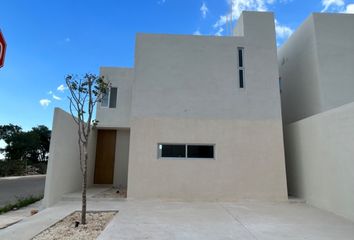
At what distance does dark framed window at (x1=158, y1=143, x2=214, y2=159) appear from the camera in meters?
7.61

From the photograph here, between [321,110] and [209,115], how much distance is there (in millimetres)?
3814

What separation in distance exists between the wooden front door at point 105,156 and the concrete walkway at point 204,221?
3431 mm

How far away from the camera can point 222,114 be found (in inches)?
309

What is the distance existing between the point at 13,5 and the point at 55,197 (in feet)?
20.7

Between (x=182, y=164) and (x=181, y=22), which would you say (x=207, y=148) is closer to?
(x=182, y=164)

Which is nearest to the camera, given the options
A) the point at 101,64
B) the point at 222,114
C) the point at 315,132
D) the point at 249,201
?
the point at 315,132

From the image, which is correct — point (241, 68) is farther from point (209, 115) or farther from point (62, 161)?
point (62, 161)

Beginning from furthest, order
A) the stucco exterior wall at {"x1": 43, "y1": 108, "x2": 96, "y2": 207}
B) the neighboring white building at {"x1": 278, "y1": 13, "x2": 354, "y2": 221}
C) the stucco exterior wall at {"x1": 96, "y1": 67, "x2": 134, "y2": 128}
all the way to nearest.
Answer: the stucco exterior wall at {"x1": 96, "y1": 67, "x2": 134, "y2": 128} → the stucco exterior wall at {"x1": 43, "y1": 108, "x2": 96, "y2": 207} → the neighboring white building at {"x1": 278, "y1": 13, "x2": 354, "y2": 221}

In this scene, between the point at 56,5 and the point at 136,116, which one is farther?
the point at 56,5

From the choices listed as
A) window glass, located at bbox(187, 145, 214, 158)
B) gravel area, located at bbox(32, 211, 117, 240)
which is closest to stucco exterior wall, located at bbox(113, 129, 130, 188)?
window glass, located at bbox(187, 145, 214, 158)

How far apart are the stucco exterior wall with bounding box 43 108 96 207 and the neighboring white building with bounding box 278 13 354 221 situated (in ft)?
25.0

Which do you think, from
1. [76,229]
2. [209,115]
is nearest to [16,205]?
[76,229]

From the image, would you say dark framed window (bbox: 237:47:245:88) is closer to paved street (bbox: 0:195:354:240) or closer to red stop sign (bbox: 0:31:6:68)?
paved street (bbox: 0:195:354:240)

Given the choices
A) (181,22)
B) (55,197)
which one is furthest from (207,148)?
(181,22)
